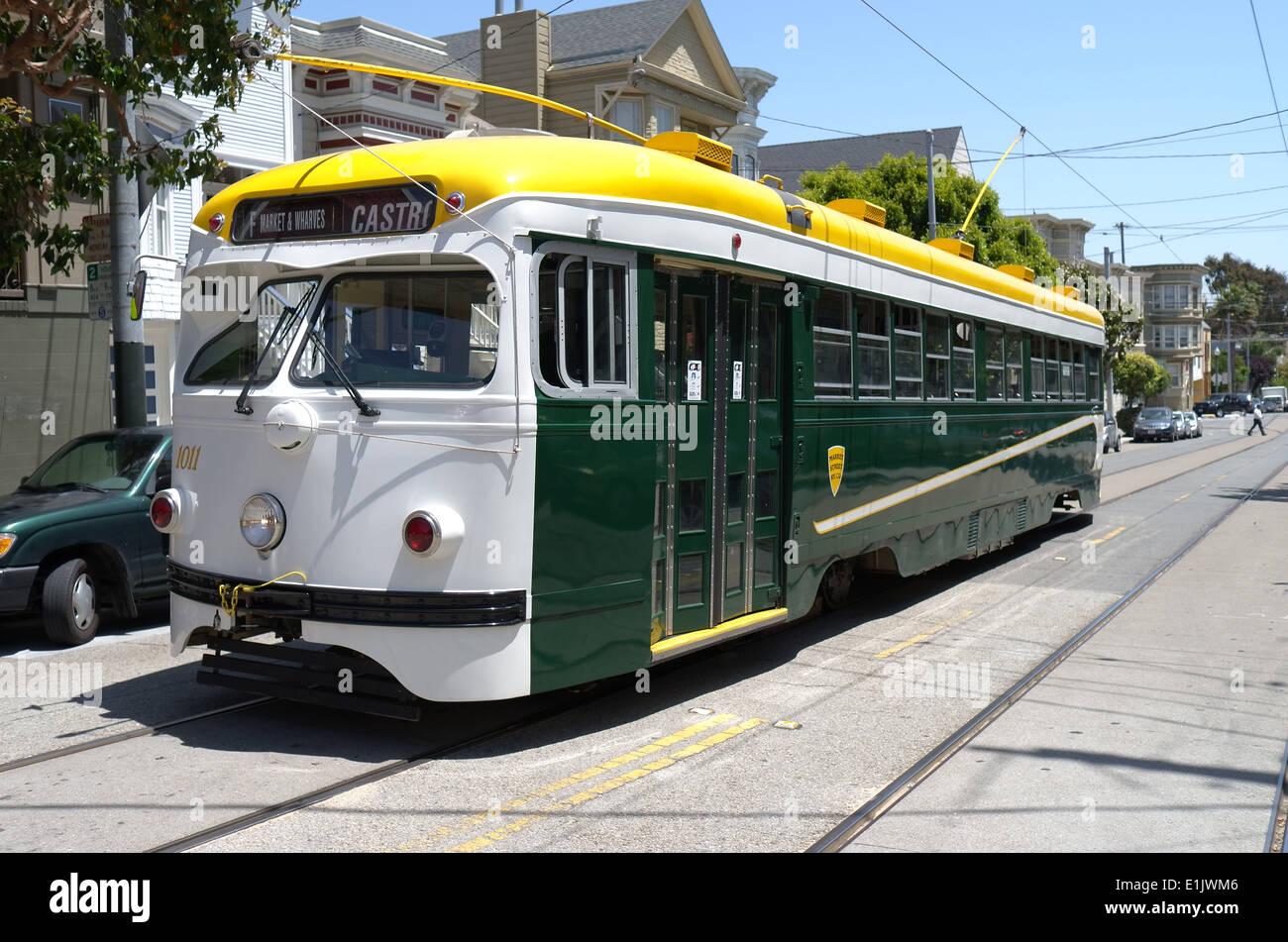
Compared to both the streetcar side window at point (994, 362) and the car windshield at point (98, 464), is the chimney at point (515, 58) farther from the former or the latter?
the car windshield at point (98, 464)

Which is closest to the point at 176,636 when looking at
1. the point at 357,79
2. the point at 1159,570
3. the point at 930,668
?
the point at 930,668

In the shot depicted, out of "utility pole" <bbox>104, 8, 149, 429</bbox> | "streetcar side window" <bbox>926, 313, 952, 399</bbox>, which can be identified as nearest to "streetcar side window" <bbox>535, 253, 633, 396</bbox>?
"streetcar side window" <bbox>926, 313, 952, 399</bbox>

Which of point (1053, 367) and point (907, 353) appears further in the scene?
point (1053, 367)

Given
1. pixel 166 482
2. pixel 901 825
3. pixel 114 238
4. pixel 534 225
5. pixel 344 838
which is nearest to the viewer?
A: pixel 344 838

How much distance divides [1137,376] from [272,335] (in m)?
66.8

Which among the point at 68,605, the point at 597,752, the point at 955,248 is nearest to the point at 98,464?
the point at 68,605

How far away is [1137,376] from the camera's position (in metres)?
67.4

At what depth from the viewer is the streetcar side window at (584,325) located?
6645 mm

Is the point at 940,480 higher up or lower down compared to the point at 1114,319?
lower down

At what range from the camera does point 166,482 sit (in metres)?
10.8
